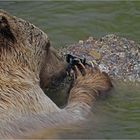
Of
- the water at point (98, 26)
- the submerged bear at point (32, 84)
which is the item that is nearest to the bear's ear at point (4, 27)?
the submerged bear at point (32, 84)

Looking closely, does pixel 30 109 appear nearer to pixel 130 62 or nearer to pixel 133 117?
pixel 133 117

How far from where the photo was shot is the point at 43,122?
25.5 feet

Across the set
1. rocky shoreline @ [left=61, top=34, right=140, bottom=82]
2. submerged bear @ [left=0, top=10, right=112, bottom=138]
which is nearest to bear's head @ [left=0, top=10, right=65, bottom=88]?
submerged bear @ [left=0, top=10, right=112, bottom=138]

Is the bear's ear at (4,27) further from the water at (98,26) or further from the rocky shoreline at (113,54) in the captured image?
the rocky shoreline at (113,54)

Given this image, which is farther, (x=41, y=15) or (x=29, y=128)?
(x=41, y=15)

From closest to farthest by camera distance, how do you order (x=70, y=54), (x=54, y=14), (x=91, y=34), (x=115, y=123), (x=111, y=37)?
(x=115, y=123) < (x=70, y=54) < (x=111, y=37) < (x=91, y=34) < (x=54, y=14)

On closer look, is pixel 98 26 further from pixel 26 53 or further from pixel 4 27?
pixel 4 27

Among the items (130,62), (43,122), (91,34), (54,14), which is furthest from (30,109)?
(54,14)

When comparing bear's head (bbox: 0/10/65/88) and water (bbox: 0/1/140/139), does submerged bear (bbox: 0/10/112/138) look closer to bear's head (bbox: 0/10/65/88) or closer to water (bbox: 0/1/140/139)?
bear's head (bbox: 0/10/65/88)

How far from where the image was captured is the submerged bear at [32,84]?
760cm

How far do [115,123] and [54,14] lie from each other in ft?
11.9

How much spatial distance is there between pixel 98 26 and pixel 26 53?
9.61 feet

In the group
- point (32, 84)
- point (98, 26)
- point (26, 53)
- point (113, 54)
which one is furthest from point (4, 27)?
point (98, 26)

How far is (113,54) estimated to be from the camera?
366 inches
